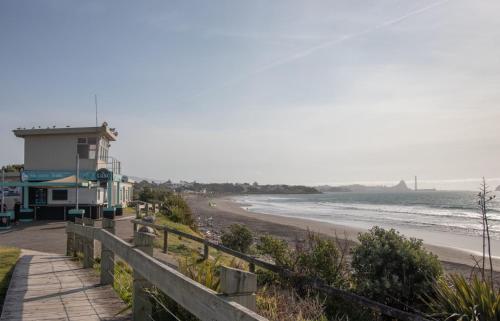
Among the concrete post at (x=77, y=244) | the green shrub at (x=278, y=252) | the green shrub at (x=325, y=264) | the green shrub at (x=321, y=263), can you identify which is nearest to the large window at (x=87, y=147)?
the concrete post at (x=77, y=244)

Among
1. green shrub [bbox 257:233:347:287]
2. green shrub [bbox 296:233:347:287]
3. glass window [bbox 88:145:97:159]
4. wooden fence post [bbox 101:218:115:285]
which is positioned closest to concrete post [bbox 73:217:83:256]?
wooden fence post [bbox 101:218:115:285]

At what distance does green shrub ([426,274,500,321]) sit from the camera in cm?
522

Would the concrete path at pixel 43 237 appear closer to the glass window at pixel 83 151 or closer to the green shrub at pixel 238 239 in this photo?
the green shrub at pixel 238 239

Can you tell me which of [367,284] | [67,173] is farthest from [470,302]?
[67,173]

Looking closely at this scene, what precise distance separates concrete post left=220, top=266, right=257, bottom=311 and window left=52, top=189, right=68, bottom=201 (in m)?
25.3

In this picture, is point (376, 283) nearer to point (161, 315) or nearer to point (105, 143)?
point (161, 315)

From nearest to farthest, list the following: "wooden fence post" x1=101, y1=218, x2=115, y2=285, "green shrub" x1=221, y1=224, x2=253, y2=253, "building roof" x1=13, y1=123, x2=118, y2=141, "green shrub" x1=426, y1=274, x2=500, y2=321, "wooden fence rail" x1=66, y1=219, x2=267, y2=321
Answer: "wooden fence rail" x1=66, y1=219, x2=267, y2=321
"green shrub" x1=426, y1=274, x2=500, y2=321
"wooden fence post" x1=101, y1=218, x2=115, y2=285
"green shrub" x1=221, y1=224, x2=253, y2=253
"building roof" x1=13, y1=123, x2=118, y2=141

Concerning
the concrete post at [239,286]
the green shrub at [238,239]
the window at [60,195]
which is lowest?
the green shrub at [238,239]

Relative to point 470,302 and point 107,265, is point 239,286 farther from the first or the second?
point 107,265

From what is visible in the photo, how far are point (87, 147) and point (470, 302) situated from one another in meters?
27.2

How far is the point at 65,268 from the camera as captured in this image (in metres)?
9.07

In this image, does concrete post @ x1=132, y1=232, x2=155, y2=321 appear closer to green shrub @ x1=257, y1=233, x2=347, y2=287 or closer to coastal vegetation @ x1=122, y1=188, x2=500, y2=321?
coastal vegetation @ x1=122, y1=188, x2=500, y2=321

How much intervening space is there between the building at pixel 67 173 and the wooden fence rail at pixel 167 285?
19607 millimetres

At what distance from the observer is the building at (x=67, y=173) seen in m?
25.8
